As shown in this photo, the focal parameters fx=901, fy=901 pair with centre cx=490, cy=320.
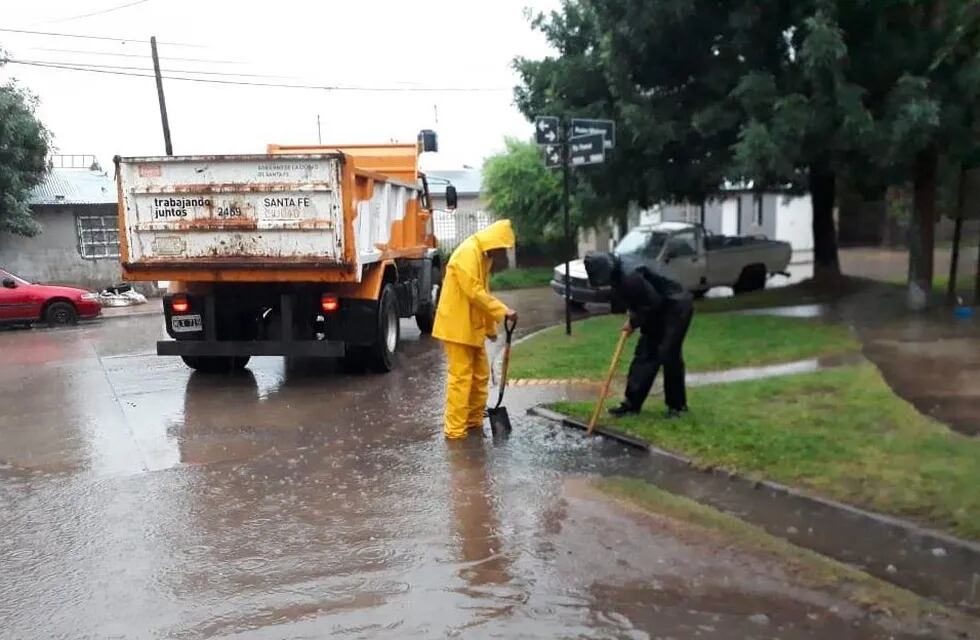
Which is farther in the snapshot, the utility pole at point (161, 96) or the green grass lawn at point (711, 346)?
the utility pole at point (161, 96)

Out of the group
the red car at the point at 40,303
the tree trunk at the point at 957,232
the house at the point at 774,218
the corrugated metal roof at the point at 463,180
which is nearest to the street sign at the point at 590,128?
the tree trunk at the point at 957,232

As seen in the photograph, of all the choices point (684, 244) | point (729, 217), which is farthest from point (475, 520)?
point (729, 217)

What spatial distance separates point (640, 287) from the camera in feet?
23.1

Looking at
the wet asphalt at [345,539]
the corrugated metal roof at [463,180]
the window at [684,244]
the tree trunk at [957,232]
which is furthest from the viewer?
the corrugated metal roof at [463,180]

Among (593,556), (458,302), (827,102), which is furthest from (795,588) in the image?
(827,102)

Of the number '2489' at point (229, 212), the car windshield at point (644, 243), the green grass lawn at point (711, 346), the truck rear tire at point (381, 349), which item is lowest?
the green grass lawn at point (711, 346)

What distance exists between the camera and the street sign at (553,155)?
39.4ft

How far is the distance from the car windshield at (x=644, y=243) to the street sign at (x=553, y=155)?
455 cm

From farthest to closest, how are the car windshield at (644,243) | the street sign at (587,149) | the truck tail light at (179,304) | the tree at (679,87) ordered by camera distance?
the car windshield at (644,243) → the tree at (679,87) → the street sign at (587,149) → the truck tail light at (179,304)

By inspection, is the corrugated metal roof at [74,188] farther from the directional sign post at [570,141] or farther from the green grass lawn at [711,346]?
the green grass lawn at [711,346]

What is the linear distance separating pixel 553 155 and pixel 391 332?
3261 millimetres

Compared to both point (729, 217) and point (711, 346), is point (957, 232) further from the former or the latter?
point (729, 217)

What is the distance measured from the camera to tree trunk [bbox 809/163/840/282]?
16375 mm

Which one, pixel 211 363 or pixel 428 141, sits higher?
pixel 428 141
